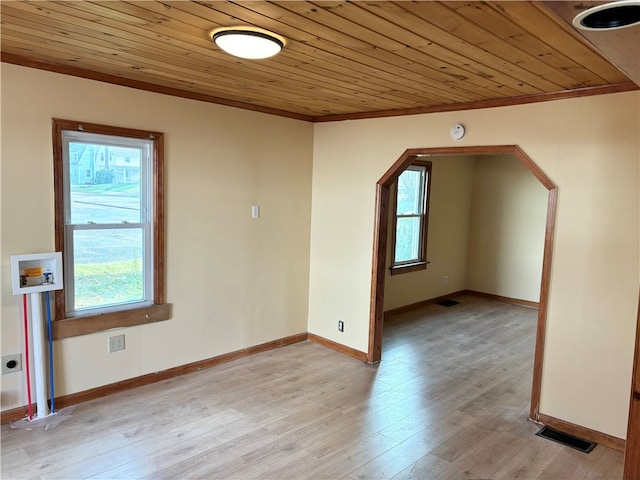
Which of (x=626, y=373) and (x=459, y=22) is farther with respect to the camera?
(x=626, y=373)

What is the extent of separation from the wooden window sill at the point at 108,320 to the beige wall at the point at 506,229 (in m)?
5.19

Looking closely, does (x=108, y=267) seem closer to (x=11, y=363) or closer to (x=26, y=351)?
(x=26, y=351)

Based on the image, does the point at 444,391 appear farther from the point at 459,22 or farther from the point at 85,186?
the point at 85,186

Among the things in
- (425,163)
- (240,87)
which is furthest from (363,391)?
(425,163)

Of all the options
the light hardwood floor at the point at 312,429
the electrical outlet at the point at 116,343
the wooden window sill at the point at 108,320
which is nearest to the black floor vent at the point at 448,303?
the light hardwood floor at the point at 312,429

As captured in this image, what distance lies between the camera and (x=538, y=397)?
3297 millimetres

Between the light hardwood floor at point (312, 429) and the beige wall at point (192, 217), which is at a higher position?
the beige wall at point (192, 217)

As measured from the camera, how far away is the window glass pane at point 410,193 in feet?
19.9

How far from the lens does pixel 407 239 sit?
20.7 feet

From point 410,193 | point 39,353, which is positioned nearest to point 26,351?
point 39,353

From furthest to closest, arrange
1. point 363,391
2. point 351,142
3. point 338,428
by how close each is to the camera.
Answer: point 351,142, point 363,391, point 338,428

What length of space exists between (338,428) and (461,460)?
2.70 feet

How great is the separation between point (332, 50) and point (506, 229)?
17.9ft

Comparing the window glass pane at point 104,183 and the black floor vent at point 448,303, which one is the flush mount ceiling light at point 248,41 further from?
the black floor vent at point 448,303
